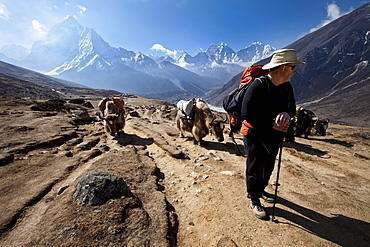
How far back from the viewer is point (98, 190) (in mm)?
2633

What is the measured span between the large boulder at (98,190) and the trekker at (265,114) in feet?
7.50

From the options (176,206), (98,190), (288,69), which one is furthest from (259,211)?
(98,190)

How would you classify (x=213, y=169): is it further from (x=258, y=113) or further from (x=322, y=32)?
(x=322, y=32)

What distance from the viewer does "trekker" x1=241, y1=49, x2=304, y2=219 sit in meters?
2.40

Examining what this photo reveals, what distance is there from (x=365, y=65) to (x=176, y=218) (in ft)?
581

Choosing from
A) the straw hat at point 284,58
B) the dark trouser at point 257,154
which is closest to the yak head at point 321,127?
the dark trouser at point 257,154

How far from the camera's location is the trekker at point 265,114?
2402 millimetres

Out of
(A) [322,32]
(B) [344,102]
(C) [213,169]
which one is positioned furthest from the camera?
(A) [322,32]

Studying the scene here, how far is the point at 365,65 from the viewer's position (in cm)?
11381

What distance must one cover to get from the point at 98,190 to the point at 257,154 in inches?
107

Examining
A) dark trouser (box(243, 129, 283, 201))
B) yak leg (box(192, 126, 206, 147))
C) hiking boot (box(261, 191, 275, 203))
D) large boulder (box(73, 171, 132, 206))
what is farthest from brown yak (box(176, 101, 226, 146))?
large boulder (box(73, 171, 132, 206))

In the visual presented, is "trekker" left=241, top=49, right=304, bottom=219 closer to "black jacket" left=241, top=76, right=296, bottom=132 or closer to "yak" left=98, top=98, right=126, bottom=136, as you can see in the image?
"black jacket" left=241, top=76, right=296, bottom=132

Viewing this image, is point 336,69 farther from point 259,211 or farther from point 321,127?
point 259,211

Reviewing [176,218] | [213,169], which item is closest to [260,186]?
[176,218]
